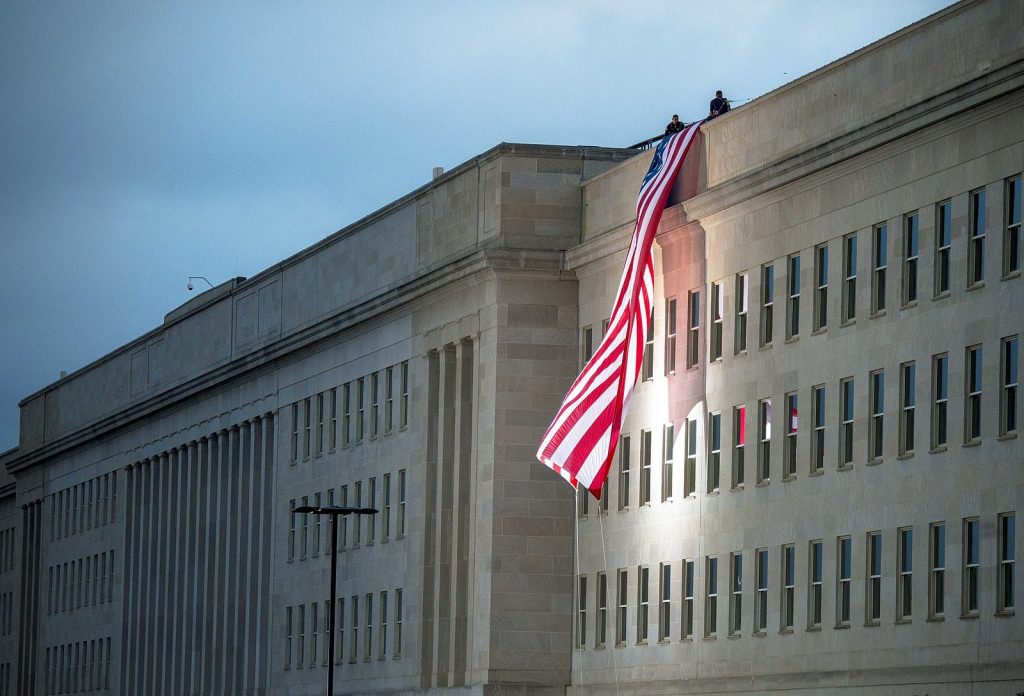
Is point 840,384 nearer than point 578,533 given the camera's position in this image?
Yes

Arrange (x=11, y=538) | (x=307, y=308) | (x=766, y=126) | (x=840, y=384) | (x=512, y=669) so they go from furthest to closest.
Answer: (x=11, y=538) < (x=307, y=308) < (x=512, y=669) < (x=766, y=126) < (x=840, y=384)

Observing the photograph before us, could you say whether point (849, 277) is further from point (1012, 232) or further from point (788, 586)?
point (788, 586)

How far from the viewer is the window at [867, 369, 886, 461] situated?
56.1 meters

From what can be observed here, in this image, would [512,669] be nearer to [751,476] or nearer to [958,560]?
[751,476]

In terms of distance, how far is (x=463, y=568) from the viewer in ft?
250

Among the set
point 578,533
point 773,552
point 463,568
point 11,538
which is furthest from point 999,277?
point 11,538

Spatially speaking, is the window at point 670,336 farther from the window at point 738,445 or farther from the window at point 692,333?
the window at point 738,445

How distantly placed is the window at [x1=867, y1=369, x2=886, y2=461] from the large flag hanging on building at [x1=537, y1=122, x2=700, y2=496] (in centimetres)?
951

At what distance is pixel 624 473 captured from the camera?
69312 mm

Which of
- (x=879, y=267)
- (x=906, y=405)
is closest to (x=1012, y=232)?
(x=906, y=405)

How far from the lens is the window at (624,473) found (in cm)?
6912

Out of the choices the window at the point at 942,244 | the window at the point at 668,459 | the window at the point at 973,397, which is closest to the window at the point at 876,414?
the window at the point at 942,244

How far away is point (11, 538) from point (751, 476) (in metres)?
86.4

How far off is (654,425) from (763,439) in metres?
6.63
